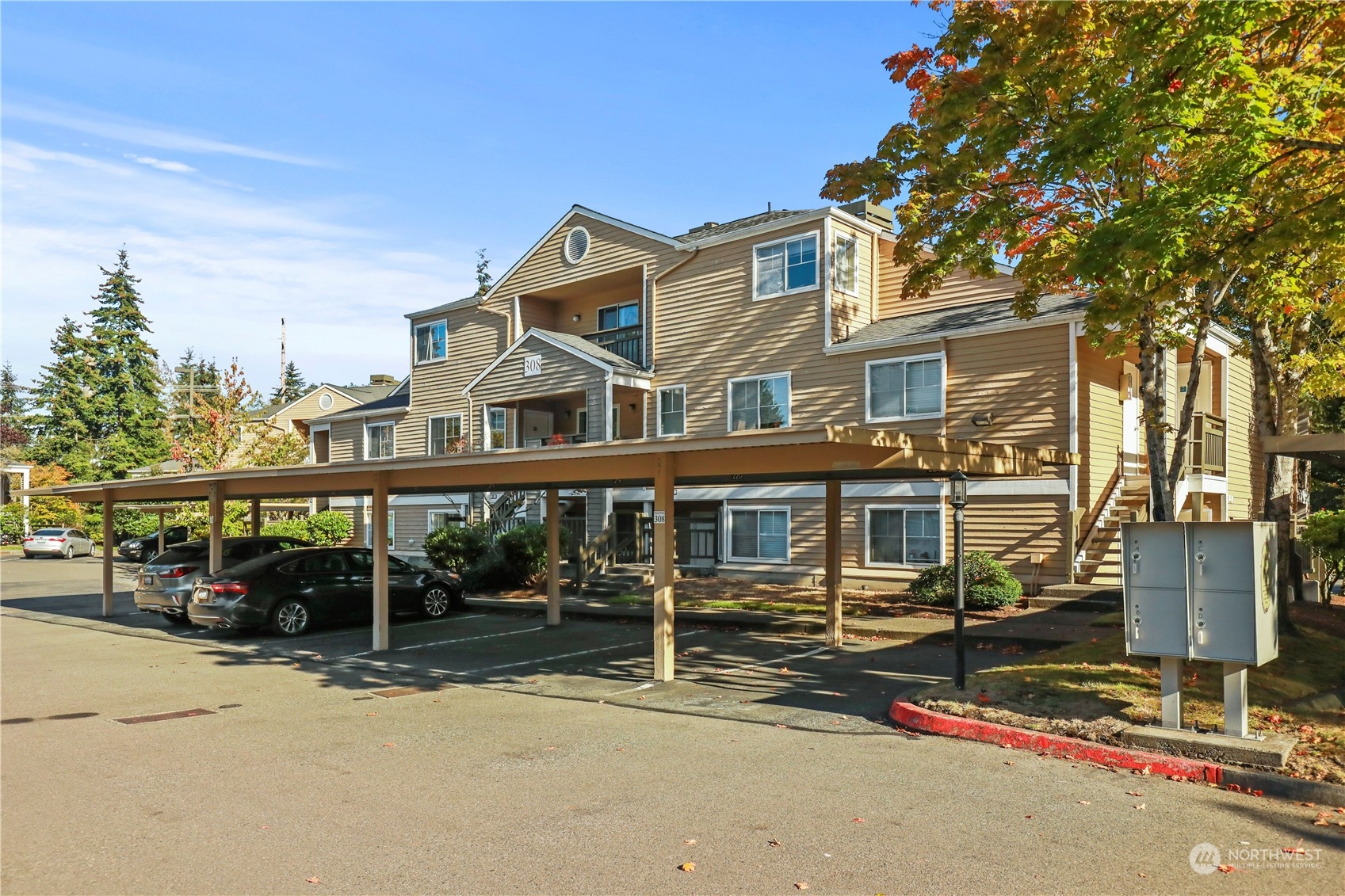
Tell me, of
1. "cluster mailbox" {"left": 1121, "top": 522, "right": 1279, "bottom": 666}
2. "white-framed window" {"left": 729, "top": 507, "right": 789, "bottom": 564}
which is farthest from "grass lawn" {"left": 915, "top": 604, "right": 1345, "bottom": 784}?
"white-framed window" {"left": 729, "top": 507, "right": 789, "bottom": 564}

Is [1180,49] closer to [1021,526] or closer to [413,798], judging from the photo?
[413,798]

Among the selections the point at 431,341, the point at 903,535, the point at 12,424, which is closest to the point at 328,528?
the point at 431,341

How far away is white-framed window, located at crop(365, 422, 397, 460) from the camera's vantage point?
34344 mm

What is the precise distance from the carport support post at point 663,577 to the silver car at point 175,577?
385 inches

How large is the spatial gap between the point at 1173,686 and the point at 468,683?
313 inches

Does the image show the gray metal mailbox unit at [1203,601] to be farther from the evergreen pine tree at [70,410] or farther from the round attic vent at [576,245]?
the evergreen pine tree at [70,410]

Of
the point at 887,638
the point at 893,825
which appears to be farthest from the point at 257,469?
the point at 893,825

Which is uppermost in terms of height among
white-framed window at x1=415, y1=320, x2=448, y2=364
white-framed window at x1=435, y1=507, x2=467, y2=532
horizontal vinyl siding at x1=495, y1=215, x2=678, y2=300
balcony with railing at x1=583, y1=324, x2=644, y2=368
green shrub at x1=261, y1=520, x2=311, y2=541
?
horizontal vinyl siding at x1=495, y1=215, x2=678, y2=300

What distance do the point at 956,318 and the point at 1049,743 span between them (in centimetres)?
1444

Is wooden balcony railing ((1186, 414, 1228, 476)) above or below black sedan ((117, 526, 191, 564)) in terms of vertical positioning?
above

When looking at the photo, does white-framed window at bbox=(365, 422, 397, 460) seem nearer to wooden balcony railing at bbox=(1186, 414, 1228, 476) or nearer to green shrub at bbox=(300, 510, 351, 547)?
green shrub at bbox=(300, 510, 351, 547)

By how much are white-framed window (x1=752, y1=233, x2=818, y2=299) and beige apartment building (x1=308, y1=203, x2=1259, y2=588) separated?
0.16 feet

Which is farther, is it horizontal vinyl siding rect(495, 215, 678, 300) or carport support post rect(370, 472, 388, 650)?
horizontal vinyl siding rect(495, 215, 678, 300)

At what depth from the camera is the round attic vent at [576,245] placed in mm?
28516
